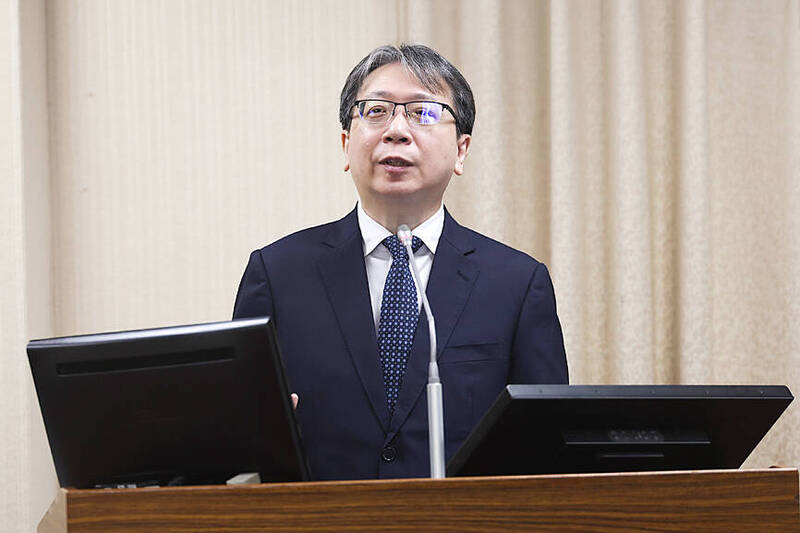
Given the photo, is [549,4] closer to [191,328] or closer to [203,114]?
[203,114]

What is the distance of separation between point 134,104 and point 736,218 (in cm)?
197

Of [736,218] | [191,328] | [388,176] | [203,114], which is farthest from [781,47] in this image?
[191,328]

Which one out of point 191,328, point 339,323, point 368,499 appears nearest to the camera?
point 368,499

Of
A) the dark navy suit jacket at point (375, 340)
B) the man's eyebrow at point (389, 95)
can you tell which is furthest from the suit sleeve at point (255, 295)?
the man's eyebrow at point (389, 95)

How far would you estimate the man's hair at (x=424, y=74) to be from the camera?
2012 mm

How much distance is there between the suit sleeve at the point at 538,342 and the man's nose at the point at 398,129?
428 mm

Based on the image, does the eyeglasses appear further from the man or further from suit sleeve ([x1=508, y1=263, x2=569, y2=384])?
suit sleeve ([x1=508, y1=263, x2=569, y2=384])

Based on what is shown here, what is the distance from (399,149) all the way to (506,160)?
1070mm

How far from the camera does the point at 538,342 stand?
198 cm

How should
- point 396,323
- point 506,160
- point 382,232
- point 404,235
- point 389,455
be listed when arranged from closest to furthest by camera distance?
1. point 404,235
2. point 389,455
3. point 396,323
4. point 382,232
5. point 506,160

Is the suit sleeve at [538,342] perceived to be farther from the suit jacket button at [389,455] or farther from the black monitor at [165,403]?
the black monitor at [165,403]

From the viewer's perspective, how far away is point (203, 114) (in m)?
2.92

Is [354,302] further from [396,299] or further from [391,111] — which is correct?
[391,111]

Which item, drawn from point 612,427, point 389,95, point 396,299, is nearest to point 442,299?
point 396,299
